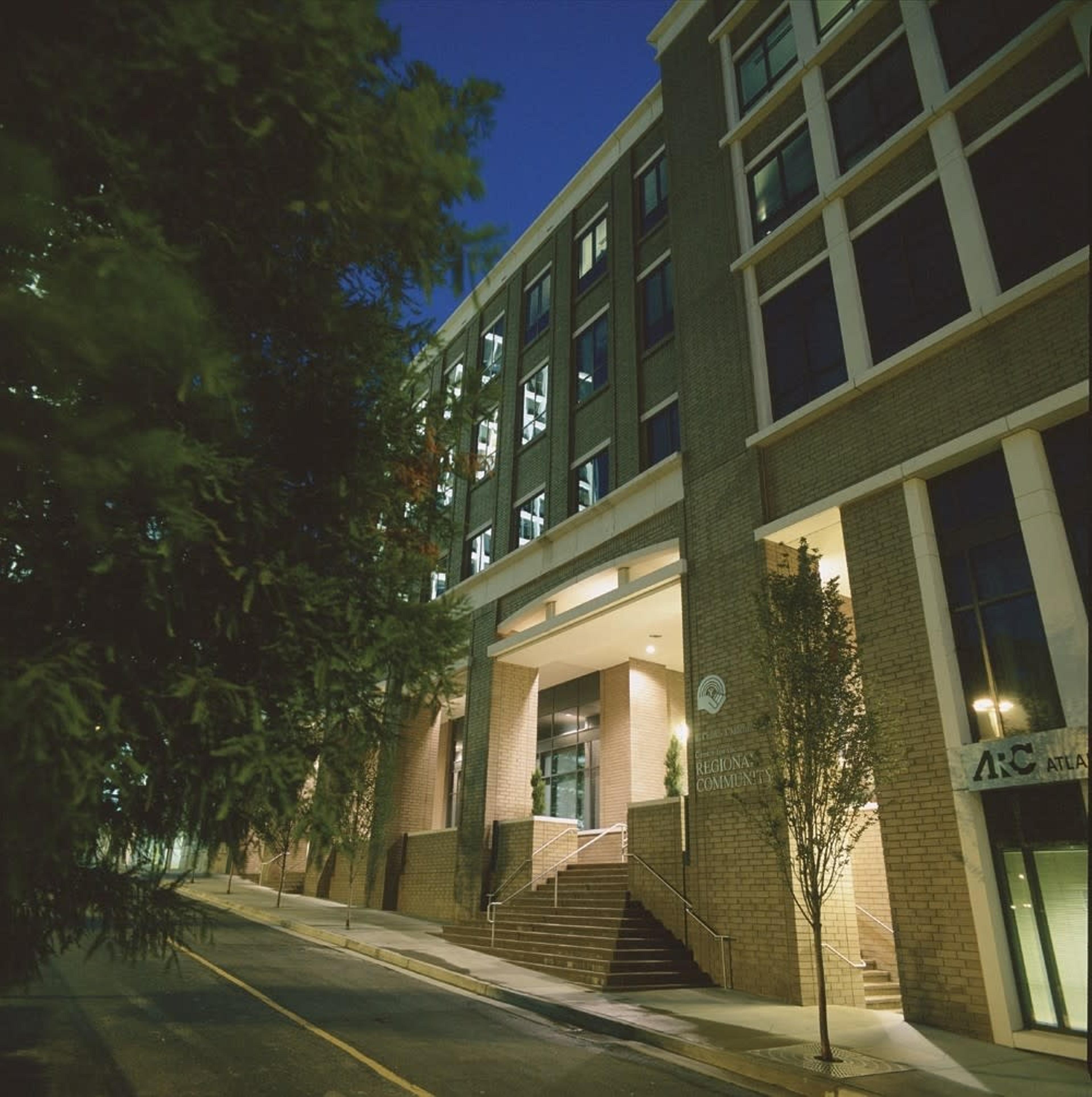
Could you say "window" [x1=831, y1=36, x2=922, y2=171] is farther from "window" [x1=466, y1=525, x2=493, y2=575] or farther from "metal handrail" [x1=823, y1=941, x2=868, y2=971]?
"window" [x1=466, y1=525, x2=493, y2=575]

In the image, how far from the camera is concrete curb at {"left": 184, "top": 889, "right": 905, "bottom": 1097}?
7.45 m

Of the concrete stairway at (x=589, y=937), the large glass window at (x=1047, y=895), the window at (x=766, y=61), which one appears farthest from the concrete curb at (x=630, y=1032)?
→ the window at (x=766, y=61)

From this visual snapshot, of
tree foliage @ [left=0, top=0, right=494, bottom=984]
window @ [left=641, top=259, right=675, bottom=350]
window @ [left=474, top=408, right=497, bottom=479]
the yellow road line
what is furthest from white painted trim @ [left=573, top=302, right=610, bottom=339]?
the yellow road line

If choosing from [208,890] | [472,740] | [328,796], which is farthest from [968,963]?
[208,890]

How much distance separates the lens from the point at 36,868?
4.16 metres

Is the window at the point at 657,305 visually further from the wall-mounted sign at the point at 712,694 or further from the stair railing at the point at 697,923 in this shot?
the stair railing at the point at 697,923

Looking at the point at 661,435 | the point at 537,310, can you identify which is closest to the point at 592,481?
the point at 661,435

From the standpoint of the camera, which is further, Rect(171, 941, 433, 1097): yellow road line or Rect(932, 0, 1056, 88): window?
Rect(932, 0, 1056, 88): window

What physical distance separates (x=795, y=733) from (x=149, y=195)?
318 inches

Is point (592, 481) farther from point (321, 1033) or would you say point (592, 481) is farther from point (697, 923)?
point (321, 1033)

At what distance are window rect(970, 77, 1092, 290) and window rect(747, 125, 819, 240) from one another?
12.3ft

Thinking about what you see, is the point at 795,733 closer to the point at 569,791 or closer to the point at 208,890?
the point at 569,791

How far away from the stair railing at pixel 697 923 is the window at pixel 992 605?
5.42 meters

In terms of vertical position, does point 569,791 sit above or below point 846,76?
below
